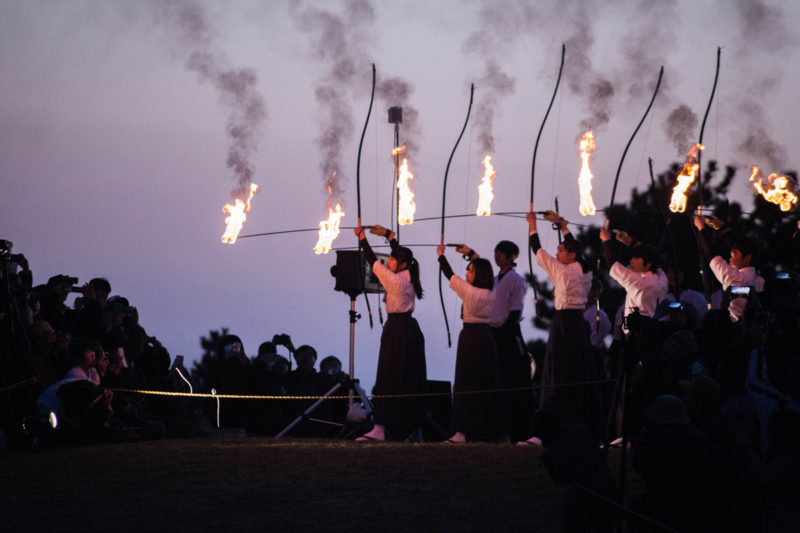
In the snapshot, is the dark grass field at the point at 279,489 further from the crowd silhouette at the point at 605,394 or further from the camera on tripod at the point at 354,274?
the camera on tripod at the point at 354,274

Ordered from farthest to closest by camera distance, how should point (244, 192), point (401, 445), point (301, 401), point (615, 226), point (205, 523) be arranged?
point (615, 226)
point (301, 401)
point (244, 192)
point (401, 445)
point (205, 523)

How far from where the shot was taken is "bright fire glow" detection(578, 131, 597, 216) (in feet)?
39.1

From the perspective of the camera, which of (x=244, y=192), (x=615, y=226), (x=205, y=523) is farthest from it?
(x=615, y=226)

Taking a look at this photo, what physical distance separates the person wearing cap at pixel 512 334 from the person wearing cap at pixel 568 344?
0.66m

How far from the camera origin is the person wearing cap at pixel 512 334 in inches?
456

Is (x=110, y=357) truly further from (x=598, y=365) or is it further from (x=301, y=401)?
(x=598, y=365)

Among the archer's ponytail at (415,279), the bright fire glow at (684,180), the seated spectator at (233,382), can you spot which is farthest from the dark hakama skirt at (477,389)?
the seated spectator at (233,382)

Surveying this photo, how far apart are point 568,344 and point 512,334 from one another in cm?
100

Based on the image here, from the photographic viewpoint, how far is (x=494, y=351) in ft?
37.7

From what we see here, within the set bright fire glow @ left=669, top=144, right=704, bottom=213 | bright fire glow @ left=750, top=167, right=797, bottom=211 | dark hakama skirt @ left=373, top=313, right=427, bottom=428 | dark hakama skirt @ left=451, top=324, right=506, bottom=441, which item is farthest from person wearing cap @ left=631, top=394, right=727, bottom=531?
bright fire glow @ left=750, top=167, right=797, bottom=211

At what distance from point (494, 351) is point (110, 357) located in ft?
13.8

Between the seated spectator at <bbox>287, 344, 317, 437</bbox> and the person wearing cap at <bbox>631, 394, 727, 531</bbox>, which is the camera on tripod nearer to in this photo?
the seated spectator at <bbox>287, 344, 317, 437</bbox>

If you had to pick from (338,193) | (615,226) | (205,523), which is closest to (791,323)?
(205,523)

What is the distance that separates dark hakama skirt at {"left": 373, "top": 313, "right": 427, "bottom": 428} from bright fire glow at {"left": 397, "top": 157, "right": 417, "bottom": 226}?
4.64 feet
